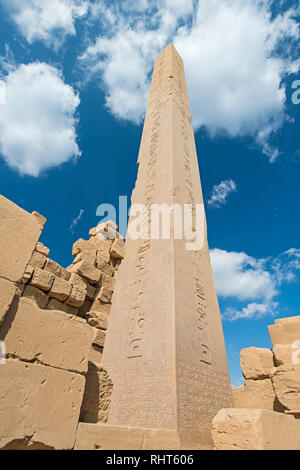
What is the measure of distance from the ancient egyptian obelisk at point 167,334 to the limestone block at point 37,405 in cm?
126

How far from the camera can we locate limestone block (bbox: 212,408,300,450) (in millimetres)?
1964

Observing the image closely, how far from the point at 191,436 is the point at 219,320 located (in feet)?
5.63

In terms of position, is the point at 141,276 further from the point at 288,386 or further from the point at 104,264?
the point at 288,386

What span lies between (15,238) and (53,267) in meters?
1.34

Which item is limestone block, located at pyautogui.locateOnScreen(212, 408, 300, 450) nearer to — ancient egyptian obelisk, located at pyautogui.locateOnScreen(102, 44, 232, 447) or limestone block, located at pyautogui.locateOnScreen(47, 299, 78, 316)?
ancient egyptian obelisk, located at pyautogui.locateOnScreen(102, 44, 232, 447)

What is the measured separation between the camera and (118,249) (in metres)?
4.03

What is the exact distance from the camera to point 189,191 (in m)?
4.84

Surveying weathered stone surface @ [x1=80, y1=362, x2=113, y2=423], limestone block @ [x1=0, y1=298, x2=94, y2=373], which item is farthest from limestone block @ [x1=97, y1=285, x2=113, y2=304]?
limestone block @ [x1=0, y1=298, x2=94, y2=373]

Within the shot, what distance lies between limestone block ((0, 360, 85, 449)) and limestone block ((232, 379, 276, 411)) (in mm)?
2632

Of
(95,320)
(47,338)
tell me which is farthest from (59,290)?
(47,338)

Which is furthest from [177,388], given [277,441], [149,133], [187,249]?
[149,133]
